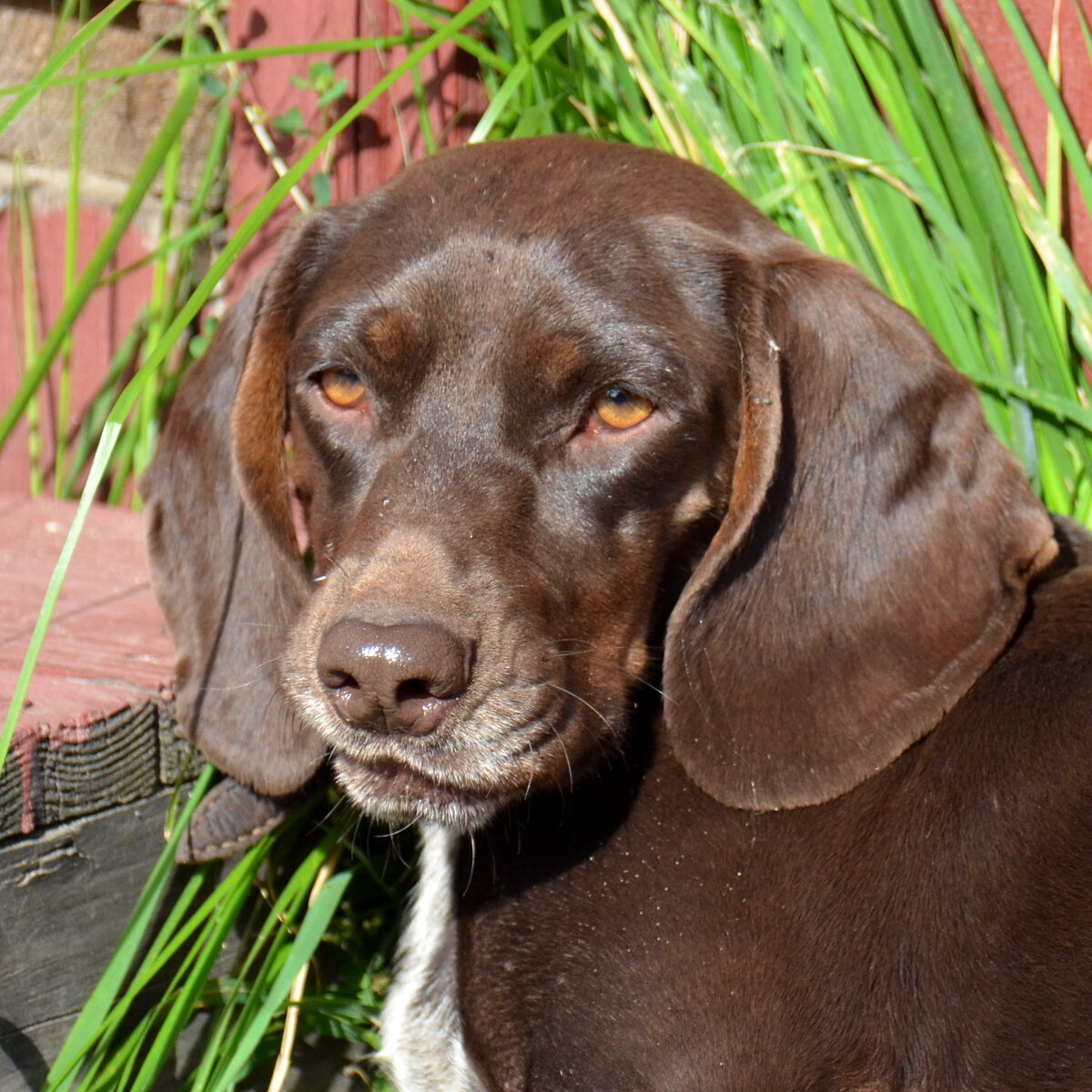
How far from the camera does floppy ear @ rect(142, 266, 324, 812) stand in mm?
2557

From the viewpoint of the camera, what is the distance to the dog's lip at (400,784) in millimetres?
2125

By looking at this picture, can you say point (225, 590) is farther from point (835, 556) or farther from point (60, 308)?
point (60, 308)

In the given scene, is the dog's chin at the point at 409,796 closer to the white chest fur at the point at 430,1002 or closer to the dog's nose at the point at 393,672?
the dog's nose at the point at 393,672

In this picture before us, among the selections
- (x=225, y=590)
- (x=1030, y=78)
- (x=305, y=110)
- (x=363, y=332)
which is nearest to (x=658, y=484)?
(x=363, y=332)

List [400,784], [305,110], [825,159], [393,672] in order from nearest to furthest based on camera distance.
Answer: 1. [393,672]
2. [400,784]
3. [825,159]
4. [305,110]

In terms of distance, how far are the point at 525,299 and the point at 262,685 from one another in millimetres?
811

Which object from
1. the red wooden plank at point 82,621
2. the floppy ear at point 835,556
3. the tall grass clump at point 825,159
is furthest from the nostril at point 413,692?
the tall grass clump at point 825,159

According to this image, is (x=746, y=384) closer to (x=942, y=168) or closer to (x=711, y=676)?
(x=711, y=676)

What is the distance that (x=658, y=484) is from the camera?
2279 mm

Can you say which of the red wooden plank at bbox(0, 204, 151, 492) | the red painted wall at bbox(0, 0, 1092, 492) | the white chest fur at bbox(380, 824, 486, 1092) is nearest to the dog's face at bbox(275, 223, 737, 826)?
the white chest fur at bbox(380, 824, 486, 1092)

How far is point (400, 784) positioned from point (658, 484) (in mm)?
586

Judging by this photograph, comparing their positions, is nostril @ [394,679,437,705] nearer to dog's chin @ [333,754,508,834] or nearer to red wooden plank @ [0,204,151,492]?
dog's chin @ [333,754,508,834]

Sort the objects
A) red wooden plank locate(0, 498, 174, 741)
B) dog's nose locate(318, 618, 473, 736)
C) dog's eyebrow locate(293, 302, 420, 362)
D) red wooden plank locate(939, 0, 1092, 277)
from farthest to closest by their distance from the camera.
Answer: red wooden plank locate(939, 0, 1092, 277)
red wooden plank locate(0, 498, 174, 741)
dog's eyebrow locate(293, 302, 420, 362)
dog's nose locate(318, 618, 473, 736)

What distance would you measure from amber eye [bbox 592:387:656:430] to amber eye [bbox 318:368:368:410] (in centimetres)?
39
